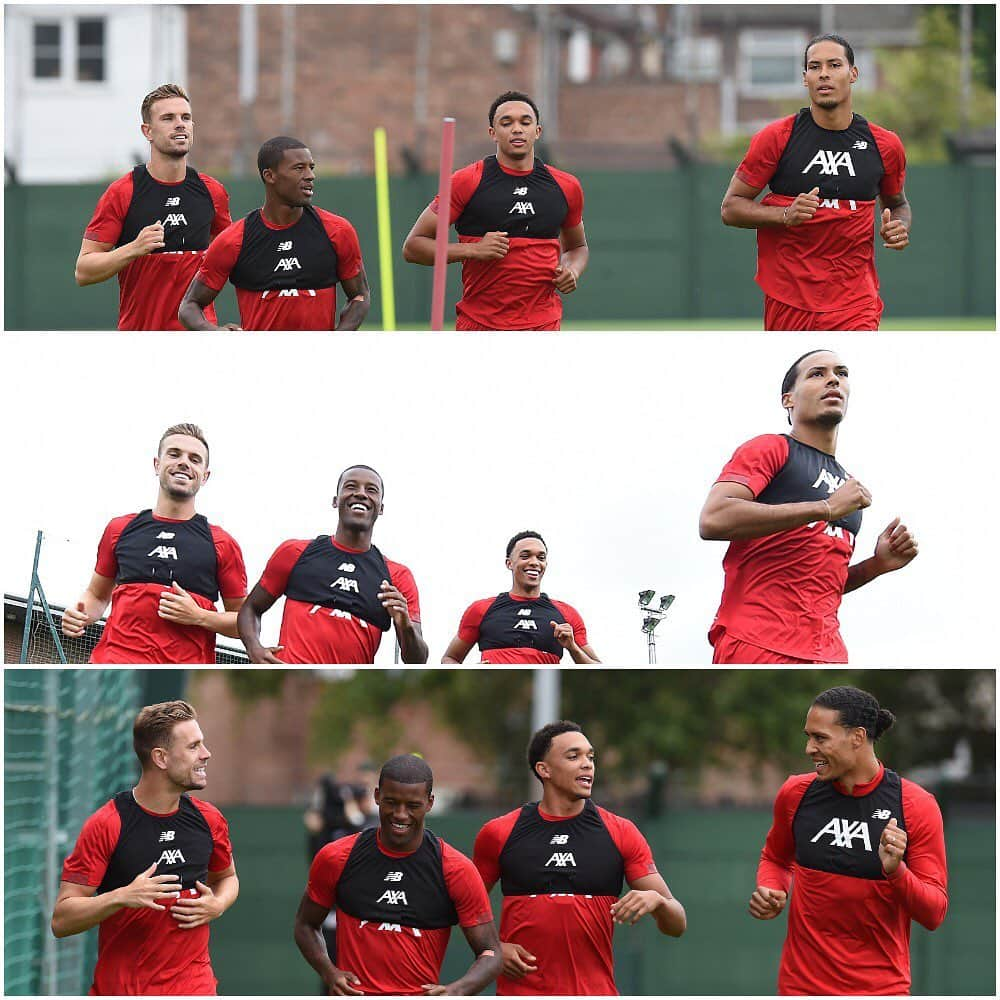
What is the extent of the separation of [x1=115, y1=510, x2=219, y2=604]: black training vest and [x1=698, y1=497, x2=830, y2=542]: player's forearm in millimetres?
2476

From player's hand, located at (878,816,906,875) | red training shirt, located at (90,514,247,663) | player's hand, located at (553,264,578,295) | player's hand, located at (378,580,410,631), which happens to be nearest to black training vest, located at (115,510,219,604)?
red training shirt, located at (90,514,247,663)

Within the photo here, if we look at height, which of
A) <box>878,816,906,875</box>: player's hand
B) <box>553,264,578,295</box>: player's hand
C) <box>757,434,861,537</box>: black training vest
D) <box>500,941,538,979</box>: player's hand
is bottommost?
<box>500,941,538,979</box>: player's hand

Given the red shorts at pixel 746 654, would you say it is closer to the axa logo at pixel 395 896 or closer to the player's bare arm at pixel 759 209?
the axa logo at pixel 395 896

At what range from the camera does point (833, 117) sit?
31.4 feet

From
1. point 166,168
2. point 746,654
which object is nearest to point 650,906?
point 746,654

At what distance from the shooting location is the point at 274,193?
9672 mm

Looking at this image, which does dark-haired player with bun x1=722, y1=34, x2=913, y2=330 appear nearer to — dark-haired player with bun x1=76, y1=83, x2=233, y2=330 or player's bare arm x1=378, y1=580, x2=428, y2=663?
player's bare arm x1=378, y1=580, x2=428, y2=663

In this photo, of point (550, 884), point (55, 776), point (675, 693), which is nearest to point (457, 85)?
point (675, 693)

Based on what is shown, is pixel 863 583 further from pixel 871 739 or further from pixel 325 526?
pixel 325 526

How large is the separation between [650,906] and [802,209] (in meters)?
3.58

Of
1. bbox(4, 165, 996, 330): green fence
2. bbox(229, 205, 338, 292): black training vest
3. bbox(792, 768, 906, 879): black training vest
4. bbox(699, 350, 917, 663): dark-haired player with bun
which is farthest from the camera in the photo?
bbox(4, 165, 996, 330): green fence

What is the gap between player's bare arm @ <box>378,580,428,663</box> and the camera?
901cm

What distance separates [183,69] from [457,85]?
7.27 metres

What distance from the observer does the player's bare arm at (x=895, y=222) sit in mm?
9500
